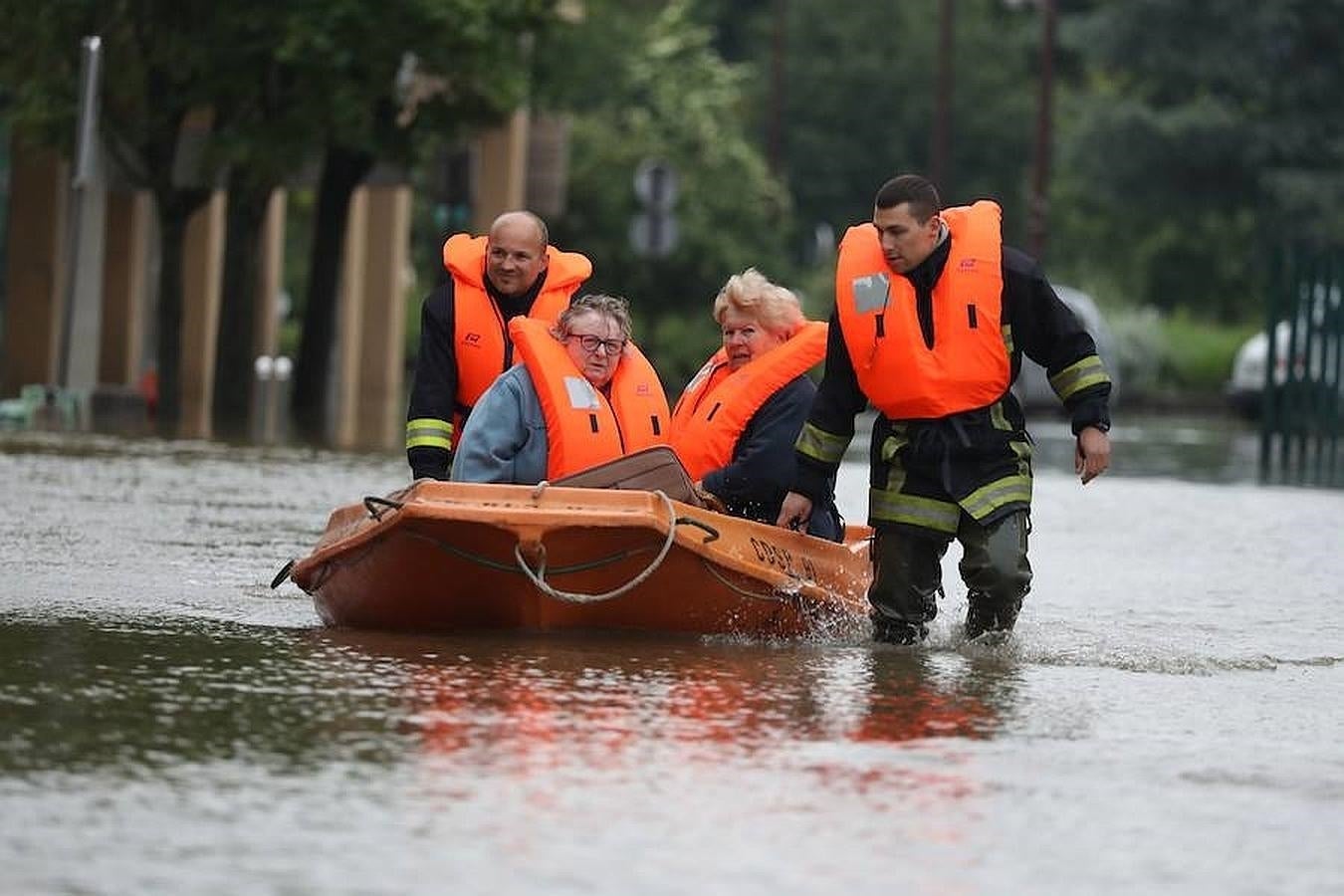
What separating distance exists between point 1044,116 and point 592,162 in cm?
856

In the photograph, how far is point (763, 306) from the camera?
38.2ft

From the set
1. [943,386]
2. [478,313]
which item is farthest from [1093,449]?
[478,313]

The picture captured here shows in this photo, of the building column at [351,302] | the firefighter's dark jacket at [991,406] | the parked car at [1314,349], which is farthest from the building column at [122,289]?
the firefighter's dark jacket at [991,406]

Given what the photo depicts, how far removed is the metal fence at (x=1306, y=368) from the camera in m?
28.4

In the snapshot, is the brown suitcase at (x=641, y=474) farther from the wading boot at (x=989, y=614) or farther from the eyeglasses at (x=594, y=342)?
the wading boot at (x=989, y=614)

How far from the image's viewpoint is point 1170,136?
6081cm

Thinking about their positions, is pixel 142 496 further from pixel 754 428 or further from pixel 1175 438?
pixel 1175 438

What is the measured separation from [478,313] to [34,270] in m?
26.0

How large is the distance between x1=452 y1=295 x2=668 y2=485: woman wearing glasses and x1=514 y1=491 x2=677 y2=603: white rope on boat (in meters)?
0.59

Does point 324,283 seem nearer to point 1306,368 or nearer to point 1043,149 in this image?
point 1306,368

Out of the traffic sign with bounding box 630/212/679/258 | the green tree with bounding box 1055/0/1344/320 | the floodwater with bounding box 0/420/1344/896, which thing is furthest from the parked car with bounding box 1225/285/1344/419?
the green tree with bounding box 1055/0/1344/320

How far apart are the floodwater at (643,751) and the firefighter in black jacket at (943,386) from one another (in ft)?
1.12

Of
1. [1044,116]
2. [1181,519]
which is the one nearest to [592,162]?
[1044,116]

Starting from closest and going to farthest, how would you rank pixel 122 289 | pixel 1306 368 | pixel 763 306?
pixel 763 306 < pixel 1306 368 < pixel 122 289
